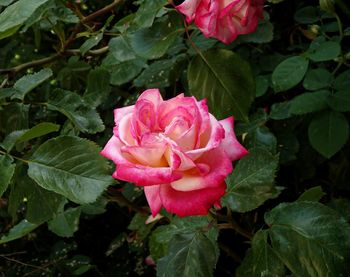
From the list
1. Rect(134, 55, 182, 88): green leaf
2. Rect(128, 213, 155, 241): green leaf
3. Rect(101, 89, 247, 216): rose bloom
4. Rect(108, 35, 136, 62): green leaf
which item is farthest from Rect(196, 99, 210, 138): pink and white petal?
Rect(128, 213, 155, 241): green leaf

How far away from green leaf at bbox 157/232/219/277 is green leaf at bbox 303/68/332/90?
0.41 metres

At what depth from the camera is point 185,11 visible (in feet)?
2.29

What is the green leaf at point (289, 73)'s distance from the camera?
0.93m

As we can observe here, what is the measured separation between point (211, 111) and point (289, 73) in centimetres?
25

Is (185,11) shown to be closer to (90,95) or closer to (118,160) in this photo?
(118,160)

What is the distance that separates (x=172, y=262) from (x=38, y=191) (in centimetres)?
20

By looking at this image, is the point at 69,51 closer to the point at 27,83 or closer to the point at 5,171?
the point at 27,83

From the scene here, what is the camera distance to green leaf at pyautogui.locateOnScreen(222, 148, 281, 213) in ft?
2.33

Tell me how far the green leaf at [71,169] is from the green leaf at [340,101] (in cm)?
47

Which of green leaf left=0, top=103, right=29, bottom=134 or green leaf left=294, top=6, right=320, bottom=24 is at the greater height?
green leaf left=0, top=103, right=29, bottom=134

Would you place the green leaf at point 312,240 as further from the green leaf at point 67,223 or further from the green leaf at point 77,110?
the green leaf at point 67,223

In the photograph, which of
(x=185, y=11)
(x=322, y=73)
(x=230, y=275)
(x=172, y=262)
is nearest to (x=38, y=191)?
(x=172, y=262)

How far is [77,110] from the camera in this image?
2.79ft

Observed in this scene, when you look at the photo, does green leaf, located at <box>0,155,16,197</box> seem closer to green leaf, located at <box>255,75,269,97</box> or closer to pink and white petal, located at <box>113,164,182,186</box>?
pink and white petal, located at <box>113,164,182,186</box>
